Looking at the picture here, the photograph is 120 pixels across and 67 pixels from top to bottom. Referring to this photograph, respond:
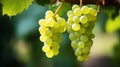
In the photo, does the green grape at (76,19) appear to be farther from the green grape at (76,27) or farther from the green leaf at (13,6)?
the green leaf at (13,6)

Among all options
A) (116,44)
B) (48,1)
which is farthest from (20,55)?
(48,1)

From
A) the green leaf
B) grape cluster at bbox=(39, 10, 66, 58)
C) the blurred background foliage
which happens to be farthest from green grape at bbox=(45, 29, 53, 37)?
the blurred background foliage

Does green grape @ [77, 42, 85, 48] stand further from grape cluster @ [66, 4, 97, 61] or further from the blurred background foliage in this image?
the blurred background foliage


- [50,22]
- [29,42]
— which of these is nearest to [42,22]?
[50,22]

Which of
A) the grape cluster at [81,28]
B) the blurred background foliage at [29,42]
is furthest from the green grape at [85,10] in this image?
the blurred background foliage at [29,42]

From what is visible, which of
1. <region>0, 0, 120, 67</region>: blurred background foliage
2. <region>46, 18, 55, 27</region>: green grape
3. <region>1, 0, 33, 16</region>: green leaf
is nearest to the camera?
<region>46, 18, 55, 27</region>: green grape

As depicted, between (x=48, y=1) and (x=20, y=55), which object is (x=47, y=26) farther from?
(x=20, y=55)
